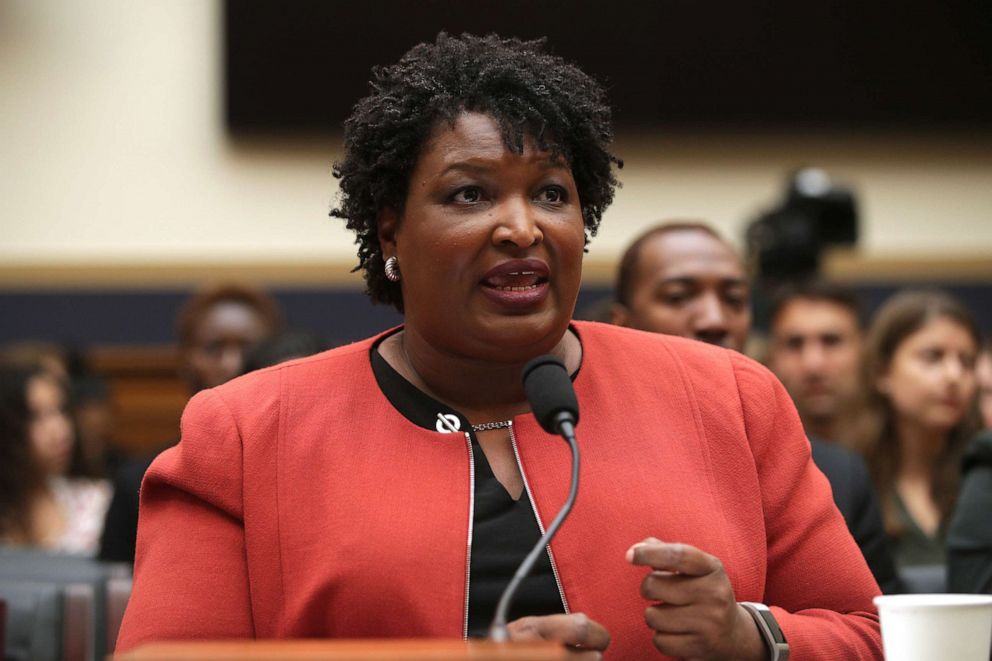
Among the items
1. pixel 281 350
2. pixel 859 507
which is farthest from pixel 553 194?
pixel 281 350

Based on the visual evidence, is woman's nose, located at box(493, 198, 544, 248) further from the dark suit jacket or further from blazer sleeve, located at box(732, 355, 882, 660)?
the dark suit jacket

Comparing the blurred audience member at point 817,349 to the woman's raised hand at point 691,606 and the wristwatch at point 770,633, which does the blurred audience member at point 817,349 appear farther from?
the woman's raised hand at point 691,606

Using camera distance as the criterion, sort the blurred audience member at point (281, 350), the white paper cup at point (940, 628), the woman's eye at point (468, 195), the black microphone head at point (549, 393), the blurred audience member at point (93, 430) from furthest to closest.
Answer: the blurred audience member at point (93, 430), the blurred audience member at point (281, 350), the woman's eye at point (468, 195), the black microphone head at point (549, 393), the white paper cup at point (940, 628)

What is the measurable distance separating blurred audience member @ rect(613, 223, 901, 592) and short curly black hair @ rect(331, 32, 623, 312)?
1092mm

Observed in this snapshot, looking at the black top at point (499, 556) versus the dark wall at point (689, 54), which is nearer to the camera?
the black top at point (499, 556)

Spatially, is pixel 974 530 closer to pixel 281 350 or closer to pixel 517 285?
pixel 517 285

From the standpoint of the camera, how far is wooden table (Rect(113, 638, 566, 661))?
56.0 inches

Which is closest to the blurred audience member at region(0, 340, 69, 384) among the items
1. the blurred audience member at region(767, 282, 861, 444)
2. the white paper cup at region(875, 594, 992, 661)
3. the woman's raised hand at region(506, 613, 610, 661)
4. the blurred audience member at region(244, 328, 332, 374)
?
the blurred audience member at region(244, 328, 332, 374)

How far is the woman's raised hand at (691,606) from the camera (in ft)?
6.04

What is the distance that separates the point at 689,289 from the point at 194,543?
166cm

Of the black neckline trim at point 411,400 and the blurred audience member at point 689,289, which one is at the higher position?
the blurred audience member at point 689,289

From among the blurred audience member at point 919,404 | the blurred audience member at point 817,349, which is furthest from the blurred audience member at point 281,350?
the blurred audience member at point 919,404

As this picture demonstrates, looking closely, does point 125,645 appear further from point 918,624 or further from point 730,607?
point 918,624

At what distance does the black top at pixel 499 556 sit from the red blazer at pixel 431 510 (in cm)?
2
